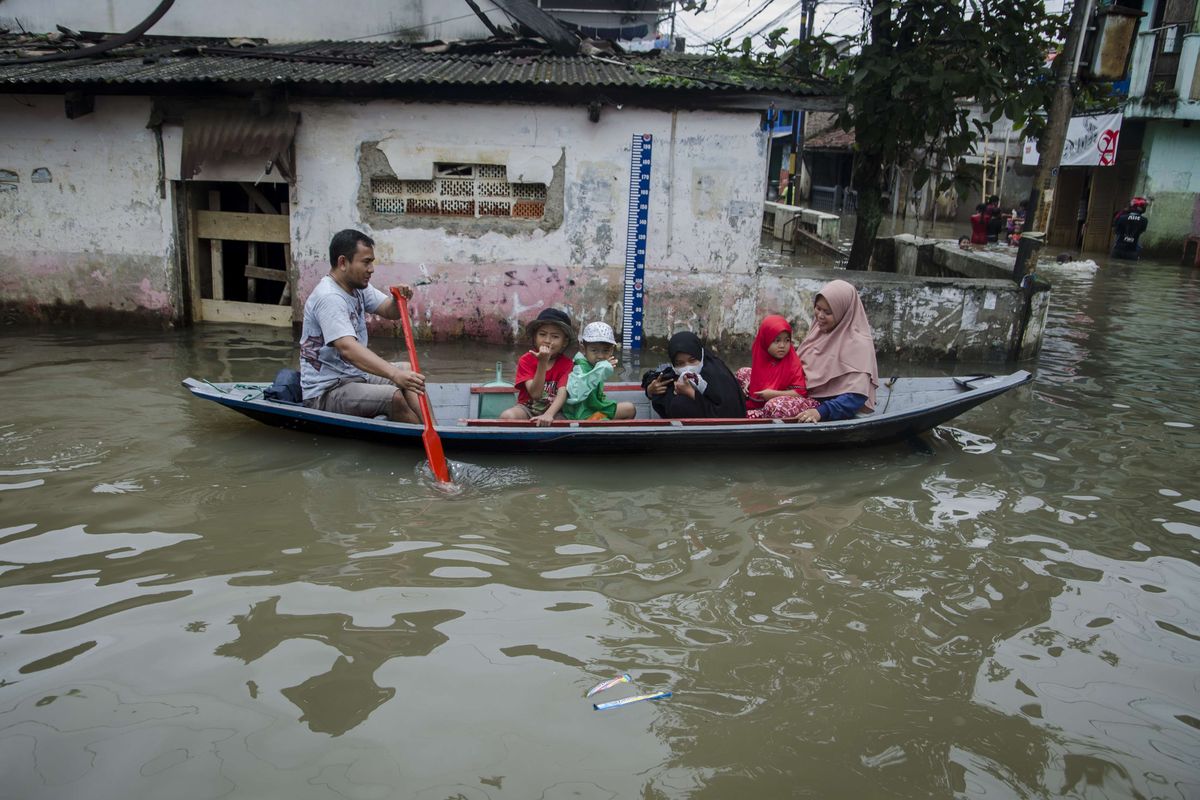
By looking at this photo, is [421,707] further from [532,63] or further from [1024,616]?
[532,63]

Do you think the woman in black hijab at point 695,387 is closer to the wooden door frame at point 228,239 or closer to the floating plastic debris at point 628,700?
the floating plastic debris at point 628,700

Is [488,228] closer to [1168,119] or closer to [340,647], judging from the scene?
[340,647]

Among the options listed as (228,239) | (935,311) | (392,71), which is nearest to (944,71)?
(935,311)

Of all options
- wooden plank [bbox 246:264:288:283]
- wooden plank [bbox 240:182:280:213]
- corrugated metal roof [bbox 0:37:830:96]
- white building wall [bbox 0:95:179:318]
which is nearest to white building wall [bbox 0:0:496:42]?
corrugated metal roof [bbox 0:37:830:96]

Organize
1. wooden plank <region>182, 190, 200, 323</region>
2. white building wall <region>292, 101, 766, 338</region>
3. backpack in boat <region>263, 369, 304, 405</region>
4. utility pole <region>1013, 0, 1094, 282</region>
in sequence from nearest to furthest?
backpack in boat <region>263, 369, 304, 405</region> < utility pole <region>1013, 0, 1094, 282</region> < white building wall <region>292, 101, 766, 338</region> < wooden plank <region>182, 190, 200, 323</region>

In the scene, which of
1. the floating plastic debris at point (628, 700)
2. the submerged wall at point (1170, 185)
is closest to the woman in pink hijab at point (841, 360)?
the floating plastic debris at point (628, 700)

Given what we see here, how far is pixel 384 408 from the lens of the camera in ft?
19.5

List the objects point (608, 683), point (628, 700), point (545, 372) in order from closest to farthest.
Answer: point (628, 700), point (608, 683), point (545, 372)

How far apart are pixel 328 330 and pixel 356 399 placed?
1.87 feet

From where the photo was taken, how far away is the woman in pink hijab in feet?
20.6

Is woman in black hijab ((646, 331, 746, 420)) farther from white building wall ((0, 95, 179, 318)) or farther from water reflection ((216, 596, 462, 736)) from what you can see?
white building wall ((0, 95, 179, 318))

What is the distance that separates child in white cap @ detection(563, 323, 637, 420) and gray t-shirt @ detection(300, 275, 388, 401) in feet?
4.78

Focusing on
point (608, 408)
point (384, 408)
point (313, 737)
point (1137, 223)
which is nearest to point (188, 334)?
point (384, 408)

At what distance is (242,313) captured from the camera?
10062 millimetres
